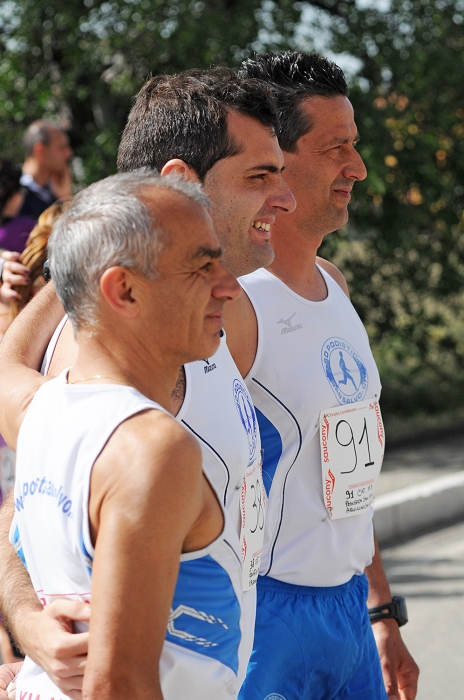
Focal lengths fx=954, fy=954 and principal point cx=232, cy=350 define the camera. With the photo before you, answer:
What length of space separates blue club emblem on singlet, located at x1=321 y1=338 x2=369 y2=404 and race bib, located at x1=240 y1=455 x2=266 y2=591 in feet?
1.37

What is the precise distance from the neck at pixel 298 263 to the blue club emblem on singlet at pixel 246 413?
555 mm

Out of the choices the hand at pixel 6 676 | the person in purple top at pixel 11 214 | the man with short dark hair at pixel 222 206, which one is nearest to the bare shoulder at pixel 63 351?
the man with short dark hair at pixel 222 206

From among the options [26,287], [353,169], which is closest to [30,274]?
[26,287]

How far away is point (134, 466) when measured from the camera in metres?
1.18

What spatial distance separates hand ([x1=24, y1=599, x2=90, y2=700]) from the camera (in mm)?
1290

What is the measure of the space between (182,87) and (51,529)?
1029 mm

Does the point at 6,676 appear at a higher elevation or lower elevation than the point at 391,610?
higher

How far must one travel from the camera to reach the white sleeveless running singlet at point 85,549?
1269 millimetres

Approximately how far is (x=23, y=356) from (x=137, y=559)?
2.58 ft

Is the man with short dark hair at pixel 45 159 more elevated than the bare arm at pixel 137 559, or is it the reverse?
the bare arm at pixel 137 559

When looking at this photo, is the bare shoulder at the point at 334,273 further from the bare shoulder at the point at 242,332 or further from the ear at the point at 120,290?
the ear at the point at 120,290

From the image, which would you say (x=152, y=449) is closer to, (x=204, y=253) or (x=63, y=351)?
(x=204, y=253)

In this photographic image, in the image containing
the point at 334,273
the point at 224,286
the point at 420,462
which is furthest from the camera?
the point at 420,462

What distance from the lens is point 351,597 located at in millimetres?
2213
